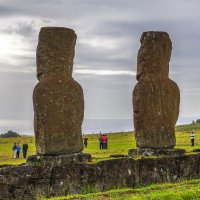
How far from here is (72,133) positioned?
1856 centimetres

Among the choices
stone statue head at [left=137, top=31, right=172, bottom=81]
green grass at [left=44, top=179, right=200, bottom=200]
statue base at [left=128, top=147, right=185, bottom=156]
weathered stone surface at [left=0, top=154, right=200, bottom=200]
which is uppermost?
stone statue head at [left=137, top=31, right=172, bottom=81]

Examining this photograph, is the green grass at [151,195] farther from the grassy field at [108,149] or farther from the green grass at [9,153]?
the green grass at [9,153]

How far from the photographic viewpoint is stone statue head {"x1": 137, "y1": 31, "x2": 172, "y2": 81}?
21.3 m

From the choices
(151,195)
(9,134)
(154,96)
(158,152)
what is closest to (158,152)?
(158,152)

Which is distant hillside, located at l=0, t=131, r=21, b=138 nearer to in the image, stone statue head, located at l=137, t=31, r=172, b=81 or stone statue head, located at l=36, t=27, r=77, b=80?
stone statue head, located at l=137, t=31, r=172, b=81

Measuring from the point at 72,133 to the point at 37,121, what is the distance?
4.72 ft

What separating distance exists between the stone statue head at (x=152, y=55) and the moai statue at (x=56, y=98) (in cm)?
380

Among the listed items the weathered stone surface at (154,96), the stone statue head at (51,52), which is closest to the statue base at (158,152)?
the weathered stone surface at (154,96)

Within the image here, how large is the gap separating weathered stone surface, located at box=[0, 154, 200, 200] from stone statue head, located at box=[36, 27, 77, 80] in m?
4.15

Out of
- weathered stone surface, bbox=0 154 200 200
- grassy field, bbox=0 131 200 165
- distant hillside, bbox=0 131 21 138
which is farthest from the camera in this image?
distant hillside, bbox=0 131 21 138

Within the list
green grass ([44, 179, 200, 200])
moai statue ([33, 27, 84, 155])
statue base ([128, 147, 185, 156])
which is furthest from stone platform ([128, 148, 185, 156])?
green grass ([44, 179, 200, 200])

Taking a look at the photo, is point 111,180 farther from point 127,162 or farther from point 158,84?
point 158,84

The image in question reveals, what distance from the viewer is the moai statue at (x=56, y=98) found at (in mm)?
18141

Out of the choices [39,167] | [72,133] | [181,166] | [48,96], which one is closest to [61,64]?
[48,96]
